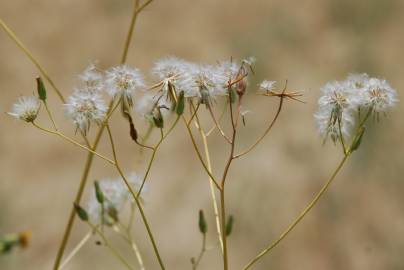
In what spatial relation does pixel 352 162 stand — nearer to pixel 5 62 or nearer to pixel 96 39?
pixel 96 39

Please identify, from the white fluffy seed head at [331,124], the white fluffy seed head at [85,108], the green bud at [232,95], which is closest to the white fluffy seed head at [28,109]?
the white fluffy seed head at [85,108]

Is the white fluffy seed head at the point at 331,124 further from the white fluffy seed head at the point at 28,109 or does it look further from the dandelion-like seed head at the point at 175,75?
the white fluffy seed head at the point at 28,109

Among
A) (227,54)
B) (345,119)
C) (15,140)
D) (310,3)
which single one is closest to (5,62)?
(15,140)

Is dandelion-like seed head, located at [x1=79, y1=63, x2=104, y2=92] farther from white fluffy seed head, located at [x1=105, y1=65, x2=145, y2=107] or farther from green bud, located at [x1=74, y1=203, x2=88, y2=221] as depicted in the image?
green bud, located at [x1=74, y1=203, x2=88, y2=221]

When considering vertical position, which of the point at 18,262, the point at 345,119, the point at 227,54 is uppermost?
the point at 227,54

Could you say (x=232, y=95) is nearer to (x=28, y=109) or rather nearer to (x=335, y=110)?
(x=335, y=110)

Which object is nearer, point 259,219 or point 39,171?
point 259,219

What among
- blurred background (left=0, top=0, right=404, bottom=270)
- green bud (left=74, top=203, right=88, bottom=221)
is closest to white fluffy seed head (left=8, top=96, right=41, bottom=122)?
green bud (left=74, top=203, right=88, bottom=221)
